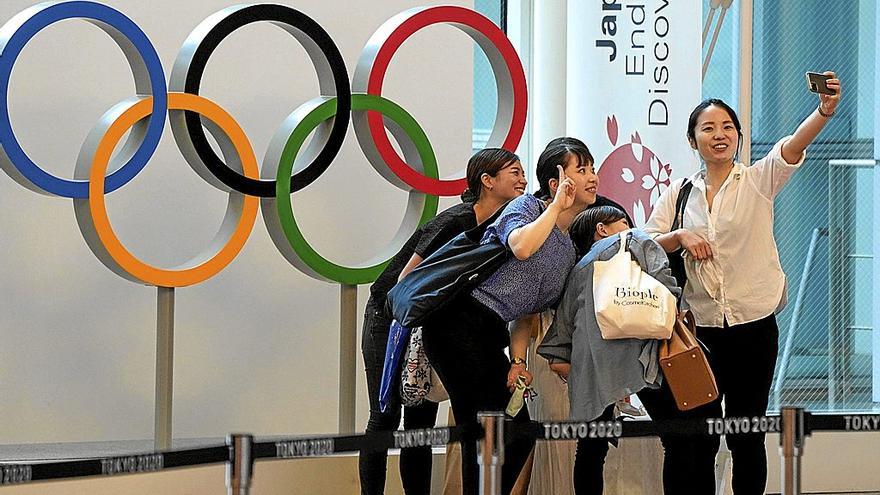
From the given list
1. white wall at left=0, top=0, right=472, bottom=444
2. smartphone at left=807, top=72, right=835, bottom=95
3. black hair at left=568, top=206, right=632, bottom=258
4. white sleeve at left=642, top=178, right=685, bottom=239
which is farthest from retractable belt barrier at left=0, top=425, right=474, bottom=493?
white wall at left=0, top=0, right=472, bottom=444

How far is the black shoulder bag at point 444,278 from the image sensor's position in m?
4.66

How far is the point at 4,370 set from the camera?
5902 mm

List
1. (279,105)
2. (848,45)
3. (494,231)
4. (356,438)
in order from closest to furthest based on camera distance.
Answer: (356,438), (494,231), (279,105), (848,45)

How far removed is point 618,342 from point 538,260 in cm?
40

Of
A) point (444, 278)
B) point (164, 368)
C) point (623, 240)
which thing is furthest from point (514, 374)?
point (164, 368)

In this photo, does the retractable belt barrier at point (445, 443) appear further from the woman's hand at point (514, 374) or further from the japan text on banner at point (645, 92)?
the japan text on banner at point (645, 92)

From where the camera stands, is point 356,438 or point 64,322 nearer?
point 356,438

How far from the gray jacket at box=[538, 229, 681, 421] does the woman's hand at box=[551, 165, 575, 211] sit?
0.24 meters

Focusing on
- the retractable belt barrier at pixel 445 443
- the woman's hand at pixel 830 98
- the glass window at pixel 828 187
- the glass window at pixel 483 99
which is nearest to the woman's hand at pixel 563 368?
the retractable belt barrier at pixel 445 443

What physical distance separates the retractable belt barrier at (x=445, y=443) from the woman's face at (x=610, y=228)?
0.95 meters

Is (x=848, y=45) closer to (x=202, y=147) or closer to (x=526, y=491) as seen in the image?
(x=526, y=491)

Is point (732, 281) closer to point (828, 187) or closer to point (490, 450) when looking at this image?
point (490, 450)

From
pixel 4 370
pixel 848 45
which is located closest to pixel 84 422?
pixel 4 370

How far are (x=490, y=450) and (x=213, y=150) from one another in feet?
7.89
